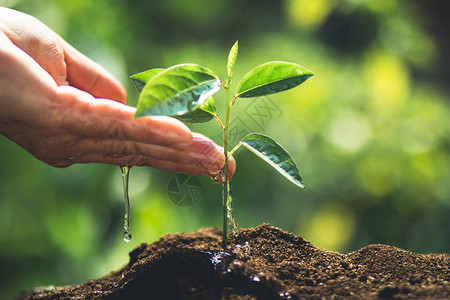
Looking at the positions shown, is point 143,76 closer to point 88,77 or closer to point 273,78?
point 273,78

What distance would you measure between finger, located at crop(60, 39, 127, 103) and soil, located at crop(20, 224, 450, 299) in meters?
0.55

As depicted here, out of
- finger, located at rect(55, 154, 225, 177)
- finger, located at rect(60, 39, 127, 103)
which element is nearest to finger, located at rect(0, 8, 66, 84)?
finger, located at rect(60, 39, 127, 103)

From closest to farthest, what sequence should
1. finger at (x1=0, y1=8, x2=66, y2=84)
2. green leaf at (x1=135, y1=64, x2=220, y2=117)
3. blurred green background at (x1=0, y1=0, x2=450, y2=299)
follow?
1. green leaf at (x1=135, y1=64, x2=220, y2=117)
2. finger at (x1=0, y1=8, x2=66, y2=84)
3. blurred green background at (x1=0, y1=0, x2=450, y2=299)

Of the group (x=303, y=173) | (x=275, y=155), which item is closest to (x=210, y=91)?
(x=275, y=155)

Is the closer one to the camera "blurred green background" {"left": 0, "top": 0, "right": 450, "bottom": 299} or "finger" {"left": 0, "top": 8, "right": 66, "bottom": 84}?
"finger" {"left": 0, "top": 8, "right": 66, "bottom": 84}

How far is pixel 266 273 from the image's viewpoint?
772 mm

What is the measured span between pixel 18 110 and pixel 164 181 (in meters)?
1.39

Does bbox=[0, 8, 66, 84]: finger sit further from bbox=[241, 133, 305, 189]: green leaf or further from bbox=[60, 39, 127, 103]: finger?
bbox=[241, 133, 305, 189]: green leaf

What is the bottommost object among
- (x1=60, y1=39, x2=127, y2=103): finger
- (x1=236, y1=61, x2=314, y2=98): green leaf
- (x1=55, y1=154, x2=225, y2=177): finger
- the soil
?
the soil

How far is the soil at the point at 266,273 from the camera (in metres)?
0.73

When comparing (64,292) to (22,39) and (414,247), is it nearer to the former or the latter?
(22,39)

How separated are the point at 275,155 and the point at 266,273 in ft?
0.73

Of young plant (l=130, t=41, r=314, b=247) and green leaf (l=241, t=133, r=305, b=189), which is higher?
young plant (l=130, t=41, r=314, b=247)

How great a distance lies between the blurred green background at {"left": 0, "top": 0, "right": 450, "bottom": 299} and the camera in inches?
73.9
